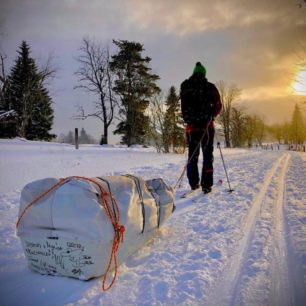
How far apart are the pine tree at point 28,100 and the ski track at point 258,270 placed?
2922cm

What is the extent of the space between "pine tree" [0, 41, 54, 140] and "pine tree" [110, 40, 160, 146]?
348 inches

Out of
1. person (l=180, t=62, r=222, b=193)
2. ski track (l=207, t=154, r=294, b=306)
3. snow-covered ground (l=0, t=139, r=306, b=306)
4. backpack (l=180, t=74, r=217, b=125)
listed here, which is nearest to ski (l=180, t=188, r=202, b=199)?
person (l=180, t=62, r=222, b=193)

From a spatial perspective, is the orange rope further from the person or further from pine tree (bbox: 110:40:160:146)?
pine tree (bbox: 110:40:160:146)

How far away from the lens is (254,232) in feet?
11.3

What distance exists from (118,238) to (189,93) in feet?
13.5

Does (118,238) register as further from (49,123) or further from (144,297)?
(49,123)

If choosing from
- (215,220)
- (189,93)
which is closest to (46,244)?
(215,220)

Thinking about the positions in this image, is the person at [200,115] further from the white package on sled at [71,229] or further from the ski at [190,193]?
the white package on sled at [71,229]

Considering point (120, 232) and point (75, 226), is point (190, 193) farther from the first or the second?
point (75, 226)

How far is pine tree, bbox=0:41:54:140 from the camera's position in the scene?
29.9m

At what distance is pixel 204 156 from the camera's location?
591cm

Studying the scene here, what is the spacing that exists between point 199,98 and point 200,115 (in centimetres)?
35

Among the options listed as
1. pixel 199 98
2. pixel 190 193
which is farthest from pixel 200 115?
pixel 190 193

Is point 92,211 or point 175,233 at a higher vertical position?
point 92,211
